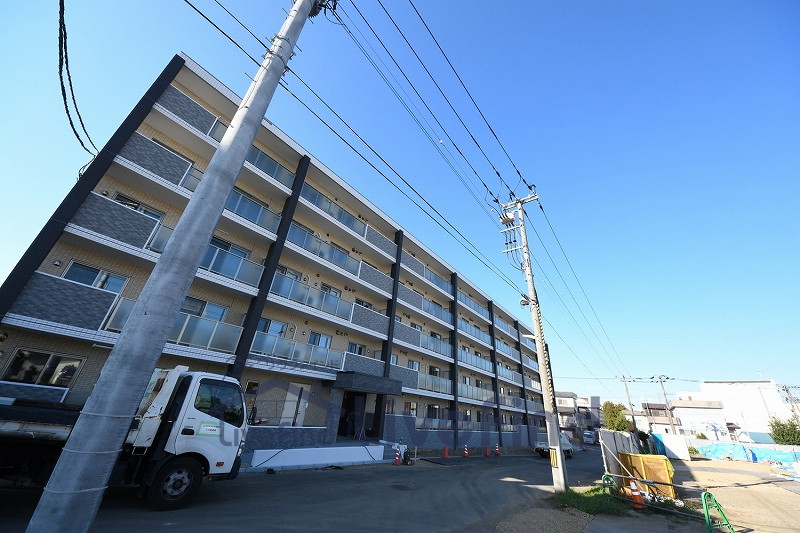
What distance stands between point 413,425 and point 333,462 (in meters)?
8.29

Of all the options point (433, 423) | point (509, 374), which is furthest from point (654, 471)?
point (509, 374)

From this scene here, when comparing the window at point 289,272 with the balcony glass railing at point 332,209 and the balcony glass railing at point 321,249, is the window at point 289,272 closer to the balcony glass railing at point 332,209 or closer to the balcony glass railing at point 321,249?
the balcony glass railing at point 321,249

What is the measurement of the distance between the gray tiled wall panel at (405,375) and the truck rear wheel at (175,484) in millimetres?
12906

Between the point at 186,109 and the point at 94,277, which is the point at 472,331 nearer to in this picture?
the point at 186,109

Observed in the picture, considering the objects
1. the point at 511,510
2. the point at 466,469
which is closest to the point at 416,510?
the point at 511,510

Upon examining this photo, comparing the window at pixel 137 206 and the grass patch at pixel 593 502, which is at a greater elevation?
the window at pixel 137 206

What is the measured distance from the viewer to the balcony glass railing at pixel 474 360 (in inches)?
1040

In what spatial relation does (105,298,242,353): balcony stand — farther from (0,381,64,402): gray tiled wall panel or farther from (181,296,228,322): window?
(0,381,64,402): gray tiled wall panel

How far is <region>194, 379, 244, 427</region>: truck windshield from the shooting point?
7.04 metres

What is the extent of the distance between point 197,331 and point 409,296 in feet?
43.6

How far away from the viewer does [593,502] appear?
9547 mm

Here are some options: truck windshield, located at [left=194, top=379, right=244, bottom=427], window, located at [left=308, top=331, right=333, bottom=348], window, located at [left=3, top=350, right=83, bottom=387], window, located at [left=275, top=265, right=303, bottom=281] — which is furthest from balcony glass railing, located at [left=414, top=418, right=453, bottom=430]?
window, located at [left=3, top=350, right=83, bottom=387]

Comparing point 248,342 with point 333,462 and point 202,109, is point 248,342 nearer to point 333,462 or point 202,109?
point 333,462

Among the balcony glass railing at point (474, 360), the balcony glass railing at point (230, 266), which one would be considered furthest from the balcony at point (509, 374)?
the balcony glass railing at point (230, 266)
